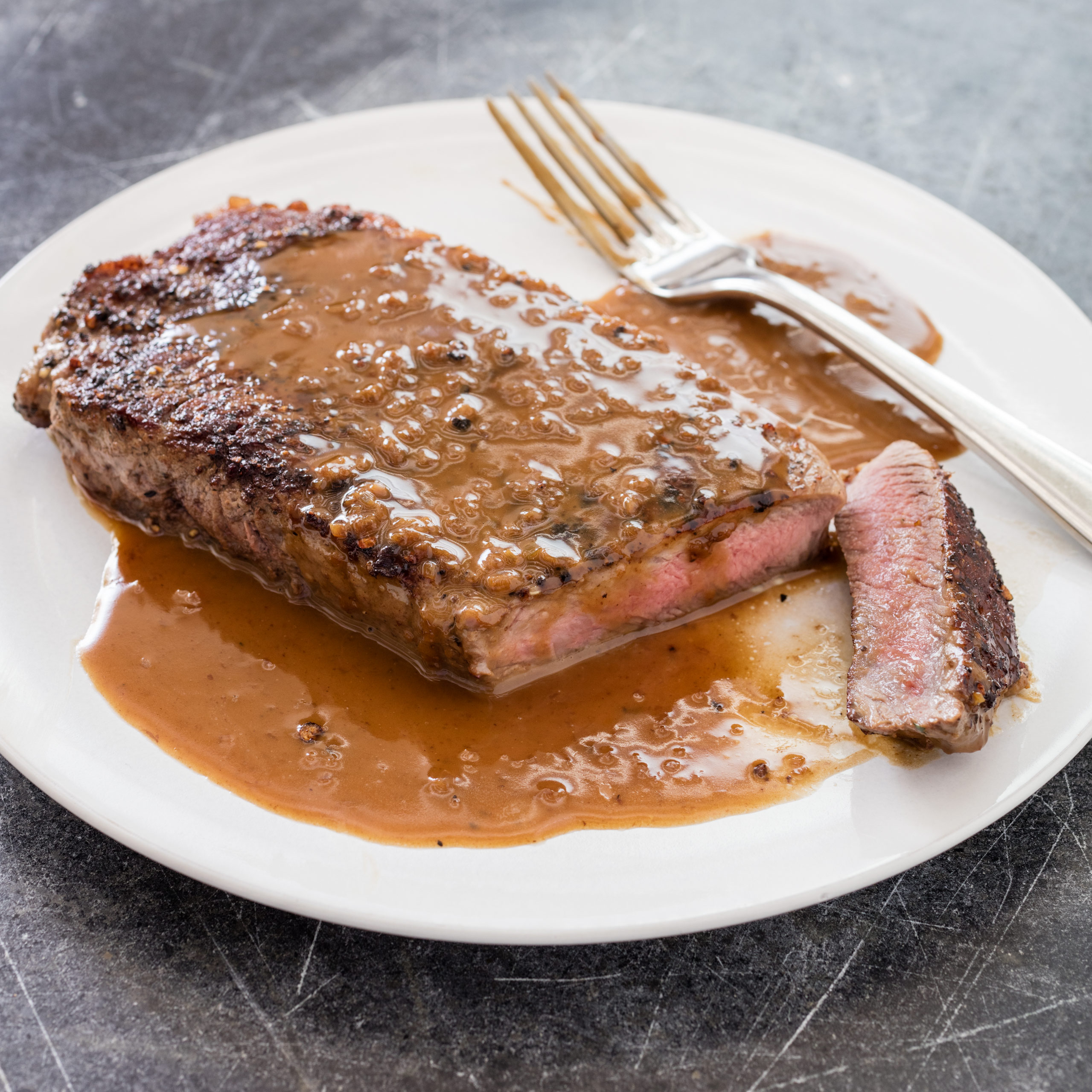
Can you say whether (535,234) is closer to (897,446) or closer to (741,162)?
(741,162)

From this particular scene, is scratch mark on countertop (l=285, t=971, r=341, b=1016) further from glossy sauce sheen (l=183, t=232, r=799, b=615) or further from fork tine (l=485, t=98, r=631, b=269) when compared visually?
fork tine (l=485, t=98, r=631, b=269)

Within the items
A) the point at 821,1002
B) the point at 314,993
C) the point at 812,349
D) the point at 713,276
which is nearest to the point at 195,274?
the point at 713,276

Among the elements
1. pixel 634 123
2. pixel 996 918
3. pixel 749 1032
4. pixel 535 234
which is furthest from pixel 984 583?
pixel 634 123

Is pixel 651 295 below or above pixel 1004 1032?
above

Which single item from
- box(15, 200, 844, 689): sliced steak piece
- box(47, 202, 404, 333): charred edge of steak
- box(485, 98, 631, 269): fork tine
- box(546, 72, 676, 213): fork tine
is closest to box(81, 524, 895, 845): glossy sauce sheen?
box(15, 200, 844, 689): sliced steak piece

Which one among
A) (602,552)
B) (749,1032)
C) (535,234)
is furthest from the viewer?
(535,234)

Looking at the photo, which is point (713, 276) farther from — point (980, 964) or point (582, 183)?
point (980, 964)
